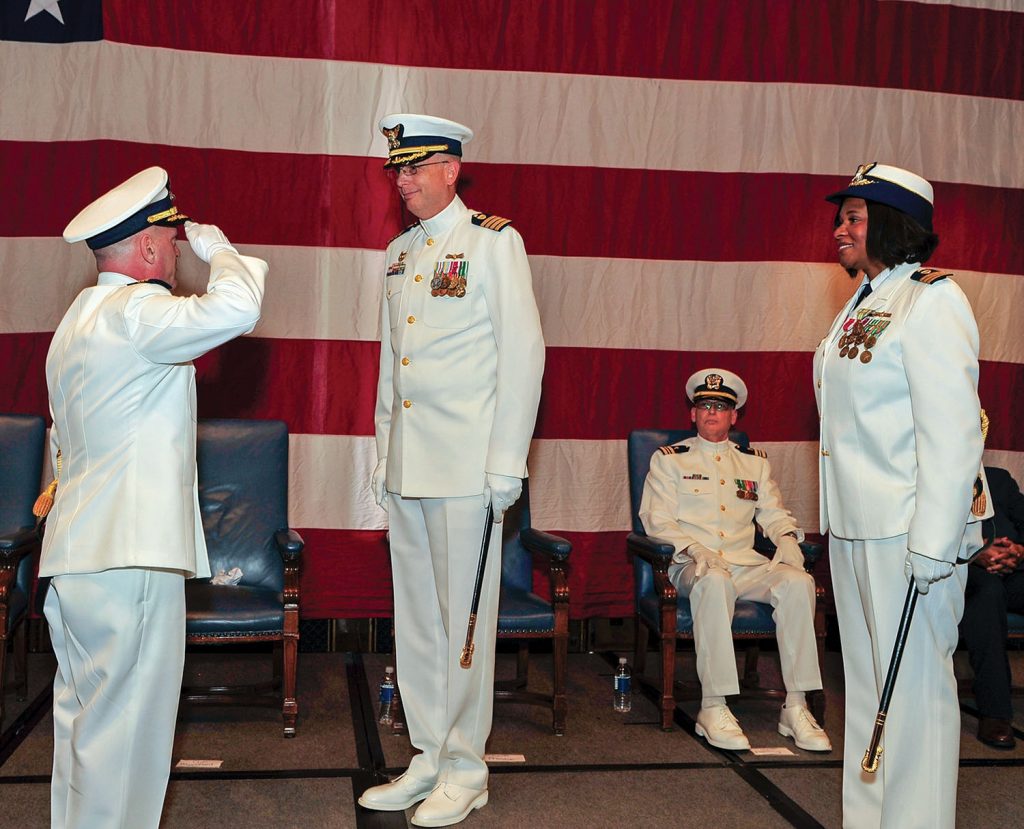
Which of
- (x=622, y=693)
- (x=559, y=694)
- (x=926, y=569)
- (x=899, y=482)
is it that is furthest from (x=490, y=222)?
(x=622, y=693)

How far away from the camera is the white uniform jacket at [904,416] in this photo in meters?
2.29

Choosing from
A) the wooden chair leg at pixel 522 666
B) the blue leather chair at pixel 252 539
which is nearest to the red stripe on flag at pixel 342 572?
the blue leather chair at pixel 252 539

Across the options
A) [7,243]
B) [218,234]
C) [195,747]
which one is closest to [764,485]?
[195,747]

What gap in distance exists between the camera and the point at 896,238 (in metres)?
2.51

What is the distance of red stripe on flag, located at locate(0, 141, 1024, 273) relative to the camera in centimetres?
437

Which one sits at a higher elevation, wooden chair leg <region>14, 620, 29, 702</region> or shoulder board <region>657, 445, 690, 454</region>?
shoulder board <region>657, 445, 690, 454</region>

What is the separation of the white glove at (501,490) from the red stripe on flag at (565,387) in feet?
5.62

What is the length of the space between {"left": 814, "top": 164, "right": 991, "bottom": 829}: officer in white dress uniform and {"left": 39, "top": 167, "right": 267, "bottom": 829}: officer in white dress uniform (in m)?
1.34

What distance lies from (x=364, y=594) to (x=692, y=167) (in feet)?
7.49

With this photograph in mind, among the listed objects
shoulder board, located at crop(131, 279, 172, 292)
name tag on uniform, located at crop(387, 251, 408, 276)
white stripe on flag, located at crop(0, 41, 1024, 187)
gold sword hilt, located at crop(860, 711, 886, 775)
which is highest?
white stripe on flag, located at crop(0, 41, 1024, 187)

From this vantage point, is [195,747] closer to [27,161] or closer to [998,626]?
[27,161]

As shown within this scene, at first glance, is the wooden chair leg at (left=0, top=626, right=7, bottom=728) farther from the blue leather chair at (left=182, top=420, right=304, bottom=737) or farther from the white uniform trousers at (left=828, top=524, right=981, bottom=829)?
the white uniform trousers at (left=828, top=524, right=981, bottom=829)

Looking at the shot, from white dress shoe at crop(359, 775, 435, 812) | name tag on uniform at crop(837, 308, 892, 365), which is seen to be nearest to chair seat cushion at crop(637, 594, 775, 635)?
white dress shoe at crop(359, 775, 435, 812)

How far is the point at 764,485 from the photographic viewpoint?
4305 mm
